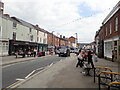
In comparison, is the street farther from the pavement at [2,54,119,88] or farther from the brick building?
the brick building

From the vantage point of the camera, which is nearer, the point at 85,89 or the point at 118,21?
the point at 85,89

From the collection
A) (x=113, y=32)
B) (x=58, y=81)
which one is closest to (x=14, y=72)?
(x=58, y=81)

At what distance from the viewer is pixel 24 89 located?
599 centimetres

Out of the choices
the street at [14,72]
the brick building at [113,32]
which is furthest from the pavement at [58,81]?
the brick building at [113,32]

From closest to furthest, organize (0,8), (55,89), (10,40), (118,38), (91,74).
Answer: (55,89) → (91,74) → (118,38) → (10,40) → (0,8)

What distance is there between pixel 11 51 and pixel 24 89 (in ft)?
82.3

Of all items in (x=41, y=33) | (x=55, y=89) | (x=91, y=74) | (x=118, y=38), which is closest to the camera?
(x=55, y=89)

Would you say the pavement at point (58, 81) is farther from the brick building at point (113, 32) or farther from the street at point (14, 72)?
the brick building at point (113, 32)

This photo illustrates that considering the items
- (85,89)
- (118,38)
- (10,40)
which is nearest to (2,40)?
(10,40)

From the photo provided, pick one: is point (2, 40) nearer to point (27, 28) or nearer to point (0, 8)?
point (0, 8)

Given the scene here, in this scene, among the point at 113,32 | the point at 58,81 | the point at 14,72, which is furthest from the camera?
the point at 113,32

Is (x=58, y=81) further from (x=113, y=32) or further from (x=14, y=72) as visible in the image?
(x=113, y=32)

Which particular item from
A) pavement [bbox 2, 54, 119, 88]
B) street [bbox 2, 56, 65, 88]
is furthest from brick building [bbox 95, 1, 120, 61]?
pavement [bbox 2, 54, 119, 88]

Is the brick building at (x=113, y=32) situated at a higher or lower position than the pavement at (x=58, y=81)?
higher
